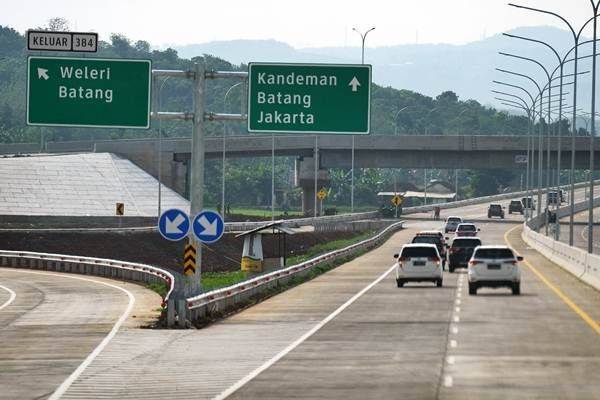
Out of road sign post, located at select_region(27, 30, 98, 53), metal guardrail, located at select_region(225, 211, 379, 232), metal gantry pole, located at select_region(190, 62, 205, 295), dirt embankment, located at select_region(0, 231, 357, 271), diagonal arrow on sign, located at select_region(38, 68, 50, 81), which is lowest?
dirt embankment, located at select_region(0, 231, 357, 271)

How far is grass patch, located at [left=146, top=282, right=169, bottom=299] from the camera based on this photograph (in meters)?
53.8

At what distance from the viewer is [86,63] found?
4053 centimetres

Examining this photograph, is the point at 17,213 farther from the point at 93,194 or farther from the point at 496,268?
the point at 496,268

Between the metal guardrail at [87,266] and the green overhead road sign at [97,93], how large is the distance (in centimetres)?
1620

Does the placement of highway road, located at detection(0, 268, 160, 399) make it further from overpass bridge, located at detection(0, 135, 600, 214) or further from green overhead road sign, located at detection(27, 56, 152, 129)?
overpass bridge, located at detection(0, 135, 600, 214)

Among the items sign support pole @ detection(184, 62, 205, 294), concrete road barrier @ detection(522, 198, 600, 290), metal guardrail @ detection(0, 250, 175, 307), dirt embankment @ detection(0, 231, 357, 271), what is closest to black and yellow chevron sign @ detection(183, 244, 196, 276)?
sign support pole @ detection(184, 62, 205, 294)

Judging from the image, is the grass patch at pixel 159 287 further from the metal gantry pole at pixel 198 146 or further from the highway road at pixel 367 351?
the metal gantry pole at pixel 198 146

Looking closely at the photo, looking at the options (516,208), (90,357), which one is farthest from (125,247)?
(516,208)

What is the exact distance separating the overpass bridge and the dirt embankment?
42.6 m

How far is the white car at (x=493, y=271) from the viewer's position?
155ft

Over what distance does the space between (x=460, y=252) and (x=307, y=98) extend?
24509mm

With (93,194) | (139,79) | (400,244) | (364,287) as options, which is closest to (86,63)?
(139,79)

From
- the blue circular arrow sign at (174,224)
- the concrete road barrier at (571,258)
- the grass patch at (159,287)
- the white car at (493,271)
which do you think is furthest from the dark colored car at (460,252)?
the blue circular arrow sign at (174,224)

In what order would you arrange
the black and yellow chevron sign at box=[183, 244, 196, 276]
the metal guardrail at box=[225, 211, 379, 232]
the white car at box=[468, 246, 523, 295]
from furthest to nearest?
the metal guardrail at box=[225, 211, 379, 232]
the white car at box=[468, 246, 523, 295]
the black and yellow chevron sign at box=[183, 244, 196, 276]
